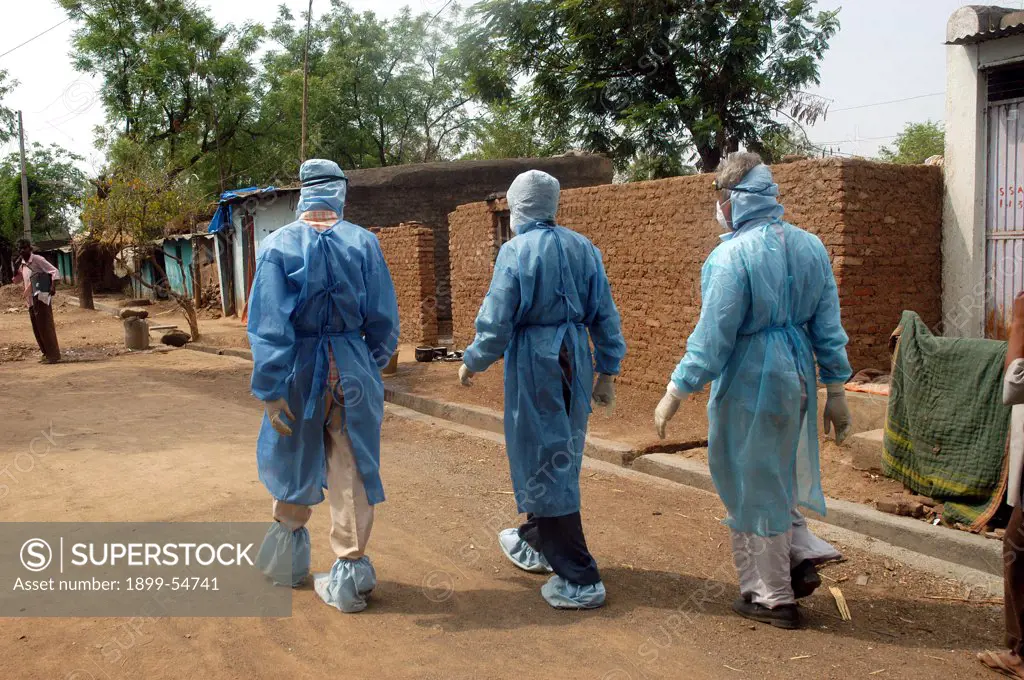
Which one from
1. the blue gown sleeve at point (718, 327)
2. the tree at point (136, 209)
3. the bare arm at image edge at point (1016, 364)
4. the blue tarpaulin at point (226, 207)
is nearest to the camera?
the bare arm at image edge at point (1016, 364)

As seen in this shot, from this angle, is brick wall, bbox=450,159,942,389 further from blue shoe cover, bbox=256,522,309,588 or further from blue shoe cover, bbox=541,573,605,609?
blue shoe cover, bbox=256,522,309,588

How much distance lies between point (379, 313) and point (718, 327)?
147cm

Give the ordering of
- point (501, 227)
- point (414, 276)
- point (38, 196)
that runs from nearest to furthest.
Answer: point (501, 227), point (414, 276), point (38, 196)

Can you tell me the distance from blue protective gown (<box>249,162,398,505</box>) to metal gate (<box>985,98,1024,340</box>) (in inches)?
214

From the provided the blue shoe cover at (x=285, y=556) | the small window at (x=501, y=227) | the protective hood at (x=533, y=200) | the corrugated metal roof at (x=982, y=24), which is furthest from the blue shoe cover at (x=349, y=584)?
the small window at (x=501, y=227)

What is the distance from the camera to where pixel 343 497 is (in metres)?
3.79

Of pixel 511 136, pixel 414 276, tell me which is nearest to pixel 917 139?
pixel 511 136

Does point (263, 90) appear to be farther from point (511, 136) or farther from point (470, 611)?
point (470, 611)

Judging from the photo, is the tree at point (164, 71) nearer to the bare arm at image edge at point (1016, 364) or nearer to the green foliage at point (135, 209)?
the green foliage at point (135, 209)

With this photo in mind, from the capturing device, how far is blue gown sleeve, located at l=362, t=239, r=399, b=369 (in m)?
3.85

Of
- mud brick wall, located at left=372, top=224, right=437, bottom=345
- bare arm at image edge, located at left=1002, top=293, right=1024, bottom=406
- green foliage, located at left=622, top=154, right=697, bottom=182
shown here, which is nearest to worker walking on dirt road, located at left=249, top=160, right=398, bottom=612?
bare arm at image edge, located at left=1002, top=293, right=1024, bottom=406

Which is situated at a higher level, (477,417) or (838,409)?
(838,409)

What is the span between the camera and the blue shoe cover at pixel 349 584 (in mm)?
3741

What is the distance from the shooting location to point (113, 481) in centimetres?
584
